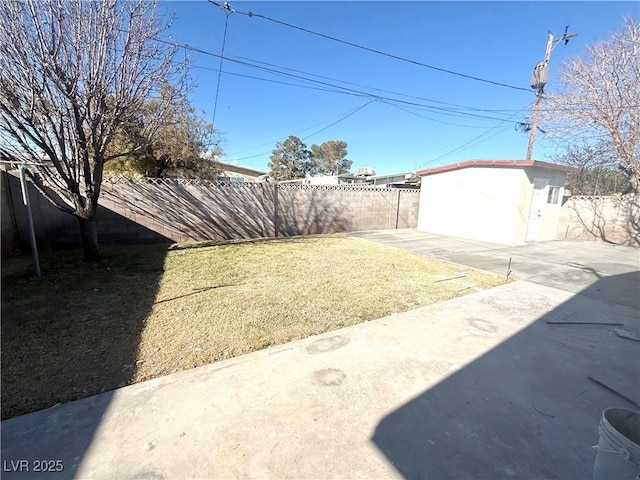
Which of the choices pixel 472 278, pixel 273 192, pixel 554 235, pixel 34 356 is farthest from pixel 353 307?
pixel 554 235

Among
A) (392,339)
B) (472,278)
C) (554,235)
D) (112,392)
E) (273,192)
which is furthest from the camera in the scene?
(554,235)

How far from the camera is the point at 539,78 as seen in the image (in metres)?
11.2

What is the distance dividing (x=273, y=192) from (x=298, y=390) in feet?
26.1

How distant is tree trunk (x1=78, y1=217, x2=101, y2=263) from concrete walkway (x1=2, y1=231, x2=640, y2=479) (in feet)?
15.7

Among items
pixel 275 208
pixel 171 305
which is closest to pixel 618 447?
pixel 171 305

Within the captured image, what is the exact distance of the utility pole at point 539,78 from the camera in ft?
36.3

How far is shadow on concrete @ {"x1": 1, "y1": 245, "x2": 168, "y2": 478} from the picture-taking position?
1.78 m

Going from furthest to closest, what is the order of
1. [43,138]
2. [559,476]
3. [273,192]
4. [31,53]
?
[273,192] < [43,138] < [31,53] < [559,476]

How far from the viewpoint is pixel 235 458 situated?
1.66 metres

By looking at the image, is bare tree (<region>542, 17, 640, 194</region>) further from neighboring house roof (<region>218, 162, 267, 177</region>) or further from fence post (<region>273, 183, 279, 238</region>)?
neighboring house roof (<region>218, 162, 267, 177</region>)

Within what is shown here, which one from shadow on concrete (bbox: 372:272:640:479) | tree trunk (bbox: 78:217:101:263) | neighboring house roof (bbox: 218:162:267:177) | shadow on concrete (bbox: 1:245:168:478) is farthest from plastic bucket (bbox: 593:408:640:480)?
neighboring house roof (bbox: 218:162:267:177)

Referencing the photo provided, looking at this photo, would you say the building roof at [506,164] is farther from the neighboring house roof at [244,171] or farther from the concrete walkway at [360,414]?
the neighboring house roof at [244,171]

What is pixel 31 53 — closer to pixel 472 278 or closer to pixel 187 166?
pixel 472 278

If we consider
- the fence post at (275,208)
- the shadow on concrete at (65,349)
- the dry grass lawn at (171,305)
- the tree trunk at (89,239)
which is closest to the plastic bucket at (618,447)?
the dry grass lawn at (171,305)
